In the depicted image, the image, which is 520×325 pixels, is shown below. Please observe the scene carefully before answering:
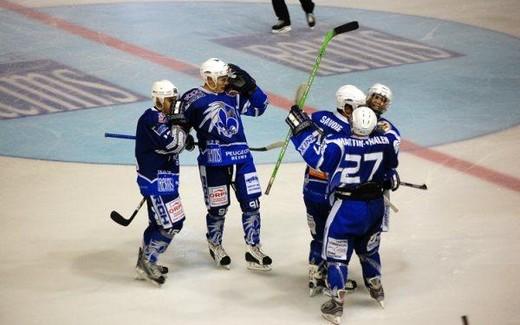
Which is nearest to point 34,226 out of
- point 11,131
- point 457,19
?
point 11,131

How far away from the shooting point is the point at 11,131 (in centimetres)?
1177

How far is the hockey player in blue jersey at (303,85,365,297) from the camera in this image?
7902 millimetres

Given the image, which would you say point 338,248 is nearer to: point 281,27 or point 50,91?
point 50,91

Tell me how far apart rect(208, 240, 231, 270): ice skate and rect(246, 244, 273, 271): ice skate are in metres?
0.16

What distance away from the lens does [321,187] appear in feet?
26.3

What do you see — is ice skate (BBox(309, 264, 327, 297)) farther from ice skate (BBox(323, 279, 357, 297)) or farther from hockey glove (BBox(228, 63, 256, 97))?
hockey glove (BBox(228, 63, 256, 97))

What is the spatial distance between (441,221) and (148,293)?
264cm

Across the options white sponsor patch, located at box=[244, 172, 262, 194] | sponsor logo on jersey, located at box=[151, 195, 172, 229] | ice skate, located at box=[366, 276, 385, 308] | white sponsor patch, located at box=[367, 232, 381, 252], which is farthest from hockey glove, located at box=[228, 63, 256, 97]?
ice skate, located at box=[366, 276, 385, 308]

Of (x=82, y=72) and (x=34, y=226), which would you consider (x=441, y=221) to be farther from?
(x=82, y=72)

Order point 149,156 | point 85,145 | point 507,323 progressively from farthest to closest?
point 85,145 < point 149,156 < point 507,323

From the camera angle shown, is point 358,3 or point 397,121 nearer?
point 397,121

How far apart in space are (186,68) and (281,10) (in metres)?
2.26

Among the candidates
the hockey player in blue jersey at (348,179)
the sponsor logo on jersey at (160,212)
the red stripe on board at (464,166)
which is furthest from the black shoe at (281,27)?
the hockey player in blue jersey at (348,179)

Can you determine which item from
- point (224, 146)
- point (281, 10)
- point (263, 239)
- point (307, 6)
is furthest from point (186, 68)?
point (224, 146)
